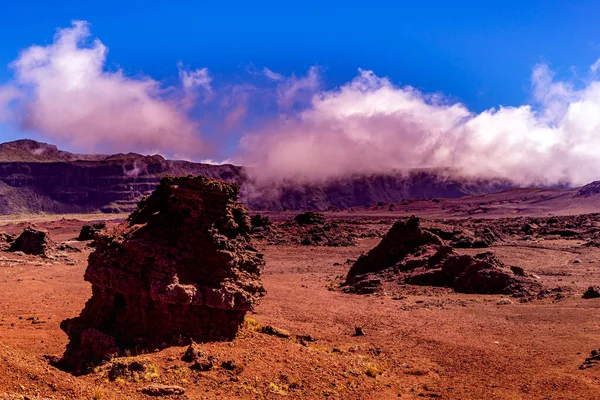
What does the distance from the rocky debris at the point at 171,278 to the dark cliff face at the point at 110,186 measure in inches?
5028

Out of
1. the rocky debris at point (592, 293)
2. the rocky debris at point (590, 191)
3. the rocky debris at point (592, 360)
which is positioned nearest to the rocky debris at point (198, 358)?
the rocky debris at point (592, 360)

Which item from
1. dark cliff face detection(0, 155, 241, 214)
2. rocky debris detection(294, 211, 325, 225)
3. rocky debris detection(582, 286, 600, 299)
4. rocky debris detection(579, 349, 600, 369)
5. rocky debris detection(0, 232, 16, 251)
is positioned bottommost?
rocky debris detection(579, 349, 600, 369)

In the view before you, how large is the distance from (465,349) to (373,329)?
9.84ft

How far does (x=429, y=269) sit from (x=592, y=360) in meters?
12.3

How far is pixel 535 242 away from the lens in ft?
144

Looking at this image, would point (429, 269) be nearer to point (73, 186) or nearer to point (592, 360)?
point (592, 360)

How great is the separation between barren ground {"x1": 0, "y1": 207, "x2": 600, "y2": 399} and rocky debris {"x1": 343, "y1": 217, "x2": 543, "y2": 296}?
3.22 feet

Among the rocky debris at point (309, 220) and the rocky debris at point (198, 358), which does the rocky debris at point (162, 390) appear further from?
the rocky debris at point (309, 220)

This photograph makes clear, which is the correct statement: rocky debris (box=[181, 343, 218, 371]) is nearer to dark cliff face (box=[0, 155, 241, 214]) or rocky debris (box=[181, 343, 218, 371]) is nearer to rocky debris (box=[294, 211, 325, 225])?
rocky debris (box=[294, 211, 325, 225])

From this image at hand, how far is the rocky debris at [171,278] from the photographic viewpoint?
434 inches

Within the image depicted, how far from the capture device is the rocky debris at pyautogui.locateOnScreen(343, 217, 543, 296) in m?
21.3

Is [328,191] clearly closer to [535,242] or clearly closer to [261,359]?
[535,242]

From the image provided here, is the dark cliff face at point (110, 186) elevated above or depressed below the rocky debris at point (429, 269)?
above

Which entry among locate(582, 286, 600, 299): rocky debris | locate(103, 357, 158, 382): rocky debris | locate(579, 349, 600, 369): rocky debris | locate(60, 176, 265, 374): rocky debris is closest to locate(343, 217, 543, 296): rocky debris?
locate(582, 286, 600, 299): rocky debris
